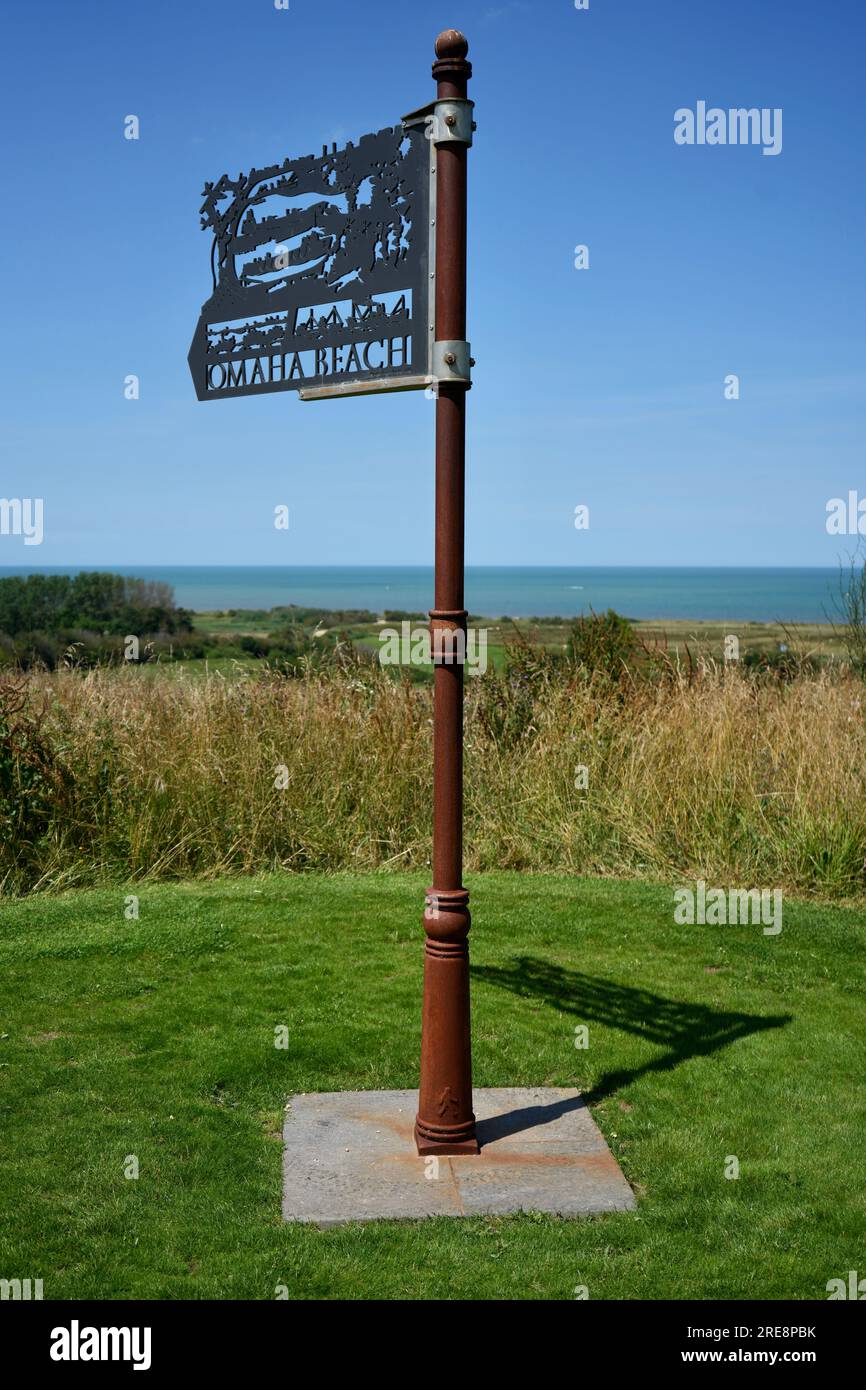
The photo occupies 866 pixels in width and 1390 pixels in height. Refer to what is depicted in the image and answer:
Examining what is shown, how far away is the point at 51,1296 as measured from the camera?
325cm

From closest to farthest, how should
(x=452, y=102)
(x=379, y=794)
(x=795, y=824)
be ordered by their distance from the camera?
(x=452, y=102) → (x=795, y=824) → (x=379, y=794)

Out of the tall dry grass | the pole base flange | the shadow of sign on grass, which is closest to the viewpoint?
the pole base flange

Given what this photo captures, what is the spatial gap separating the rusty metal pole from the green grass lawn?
479 millimetres

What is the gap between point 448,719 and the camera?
392cm

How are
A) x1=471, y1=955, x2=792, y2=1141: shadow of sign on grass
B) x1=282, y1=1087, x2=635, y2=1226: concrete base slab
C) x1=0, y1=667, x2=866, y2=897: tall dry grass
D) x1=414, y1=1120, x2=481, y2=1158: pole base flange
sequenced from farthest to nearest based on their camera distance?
x1=0, y1=667, x2=866, y2=897: tall dry grass < x1=471, y1=955, x2=792, y2=1141: shadow of sign on grass < x1=414, y1=1120, x2=481, y2=1158: pole base flange < x1=282, y1=1087, x2=635, y2=1226: concrete base slab

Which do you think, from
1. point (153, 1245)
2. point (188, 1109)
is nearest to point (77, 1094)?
point (188, 1109)

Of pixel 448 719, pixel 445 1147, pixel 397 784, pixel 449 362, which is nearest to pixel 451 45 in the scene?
pixel 449 362

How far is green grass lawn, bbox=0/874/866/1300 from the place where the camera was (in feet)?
11.2

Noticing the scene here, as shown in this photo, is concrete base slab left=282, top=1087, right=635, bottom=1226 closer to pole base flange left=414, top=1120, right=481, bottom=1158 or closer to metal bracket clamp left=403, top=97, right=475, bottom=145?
pole base flange left=414, top=1120, right=481, bottom=1158

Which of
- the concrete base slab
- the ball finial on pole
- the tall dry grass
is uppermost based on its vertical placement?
the ball finial on pole

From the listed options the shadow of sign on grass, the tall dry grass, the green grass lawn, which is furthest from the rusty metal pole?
the tall dry grass

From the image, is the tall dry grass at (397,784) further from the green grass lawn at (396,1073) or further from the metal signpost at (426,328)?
the metal signpost at (426,328)
